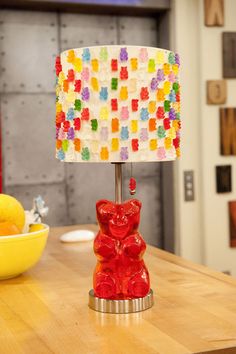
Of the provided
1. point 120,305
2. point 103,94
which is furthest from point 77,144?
point 120,305

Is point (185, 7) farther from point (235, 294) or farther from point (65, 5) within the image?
point (235, 294)

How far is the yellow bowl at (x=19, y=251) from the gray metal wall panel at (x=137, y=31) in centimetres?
230

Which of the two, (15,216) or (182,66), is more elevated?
(182,66)

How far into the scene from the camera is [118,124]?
124 cm

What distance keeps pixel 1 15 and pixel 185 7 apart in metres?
1.15

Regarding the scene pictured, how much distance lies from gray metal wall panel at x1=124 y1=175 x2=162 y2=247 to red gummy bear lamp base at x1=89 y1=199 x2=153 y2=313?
7.77 feet

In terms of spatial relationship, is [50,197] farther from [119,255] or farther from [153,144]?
[153,144]

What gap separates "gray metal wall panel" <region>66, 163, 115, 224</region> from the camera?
11.8 ft

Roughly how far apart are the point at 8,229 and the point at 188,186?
2.24 m

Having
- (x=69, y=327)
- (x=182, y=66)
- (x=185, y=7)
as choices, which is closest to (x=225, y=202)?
(x=182, y=66)

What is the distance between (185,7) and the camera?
3.56 meters

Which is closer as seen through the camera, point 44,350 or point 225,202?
point 44,350

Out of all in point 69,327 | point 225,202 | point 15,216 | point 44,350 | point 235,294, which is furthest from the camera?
point 225,202

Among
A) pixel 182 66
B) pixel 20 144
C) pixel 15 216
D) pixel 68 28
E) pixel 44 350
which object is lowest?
pixel 44 350
